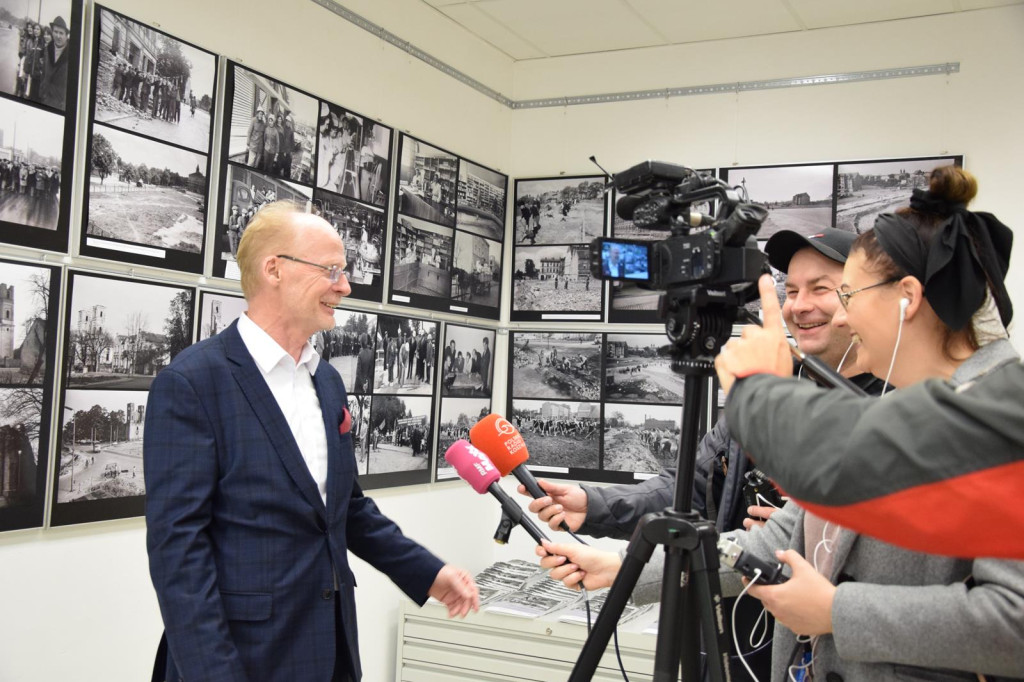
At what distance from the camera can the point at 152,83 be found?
312 cm

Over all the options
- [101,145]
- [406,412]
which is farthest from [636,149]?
[101,145]

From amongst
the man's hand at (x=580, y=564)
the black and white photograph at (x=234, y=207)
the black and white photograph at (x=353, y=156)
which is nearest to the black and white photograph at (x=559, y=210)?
the black and white photograph at (x=353, y=156)

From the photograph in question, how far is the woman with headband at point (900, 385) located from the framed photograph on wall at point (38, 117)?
2.38m

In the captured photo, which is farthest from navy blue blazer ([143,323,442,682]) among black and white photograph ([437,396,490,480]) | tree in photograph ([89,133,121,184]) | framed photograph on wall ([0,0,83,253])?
black and white photograph ([437,396,490,480])

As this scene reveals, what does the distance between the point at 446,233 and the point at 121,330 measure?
6.62 feet

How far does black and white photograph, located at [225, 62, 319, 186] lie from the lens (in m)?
3.46

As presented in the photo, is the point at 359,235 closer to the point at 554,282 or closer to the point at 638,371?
the point at 554,282

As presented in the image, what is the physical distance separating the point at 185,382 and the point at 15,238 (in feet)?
3.59

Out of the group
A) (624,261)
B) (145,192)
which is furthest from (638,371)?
(624,261)

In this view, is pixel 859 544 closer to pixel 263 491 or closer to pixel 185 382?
pixel 263 491

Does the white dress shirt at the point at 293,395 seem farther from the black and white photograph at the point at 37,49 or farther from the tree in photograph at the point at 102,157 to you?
the black and white photograph at the point at 37,49

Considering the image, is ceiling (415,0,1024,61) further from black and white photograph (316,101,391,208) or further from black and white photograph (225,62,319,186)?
black and white photograph (225,62,319,186)

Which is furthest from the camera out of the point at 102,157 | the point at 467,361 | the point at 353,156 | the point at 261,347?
the point at 467,361

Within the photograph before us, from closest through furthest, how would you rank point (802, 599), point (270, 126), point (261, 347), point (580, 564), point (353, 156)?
point (802, 599)
point (580, 564)
point (261, 347)
point (270, 126)
point (353, 156)
